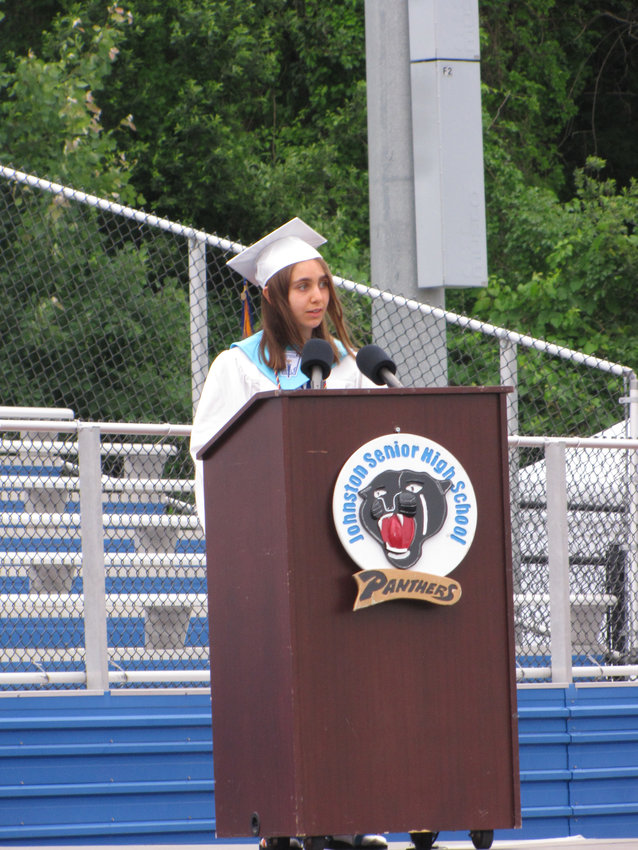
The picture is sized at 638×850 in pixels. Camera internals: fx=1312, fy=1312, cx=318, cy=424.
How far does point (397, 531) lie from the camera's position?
2193 millimetres

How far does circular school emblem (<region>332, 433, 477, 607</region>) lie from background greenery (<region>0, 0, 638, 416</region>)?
9197mm

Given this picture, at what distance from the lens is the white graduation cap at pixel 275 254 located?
315 cm

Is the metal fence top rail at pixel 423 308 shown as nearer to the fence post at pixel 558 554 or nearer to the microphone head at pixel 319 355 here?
the fence post at pixel 558 554

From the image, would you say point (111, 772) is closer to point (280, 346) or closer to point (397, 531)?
point (280, 346)

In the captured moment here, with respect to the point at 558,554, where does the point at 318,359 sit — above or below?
above

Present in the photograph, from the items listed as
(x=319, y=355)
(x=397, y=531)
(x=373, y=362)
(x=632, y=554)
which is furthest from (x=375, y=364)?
(x=632, y=554)

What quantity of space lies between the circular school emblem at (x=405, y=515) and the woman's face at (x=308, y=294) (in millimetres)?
910

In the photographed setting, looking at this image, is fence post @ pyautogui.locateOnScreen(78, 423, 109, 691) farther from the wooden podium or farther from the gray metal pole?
the wooden podium

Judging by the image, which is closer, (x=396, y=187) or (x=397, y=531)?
(x=397, y=531)

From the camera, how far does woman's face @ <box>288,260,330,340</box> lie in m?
3.07

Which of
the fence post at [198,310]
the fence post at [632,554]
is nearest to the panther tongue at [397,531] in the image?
the fence post at [632,554]

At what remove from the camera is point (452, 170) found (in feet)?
18.5

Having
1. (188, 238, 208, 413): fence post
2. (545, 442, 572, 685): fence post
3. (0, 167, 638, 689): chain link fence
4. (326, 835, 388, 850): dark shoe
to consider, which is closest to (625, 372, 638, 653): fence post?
(0, 167, 638, 689): chain link fence

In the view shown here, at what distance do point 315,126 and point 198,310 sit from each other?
11931mm
